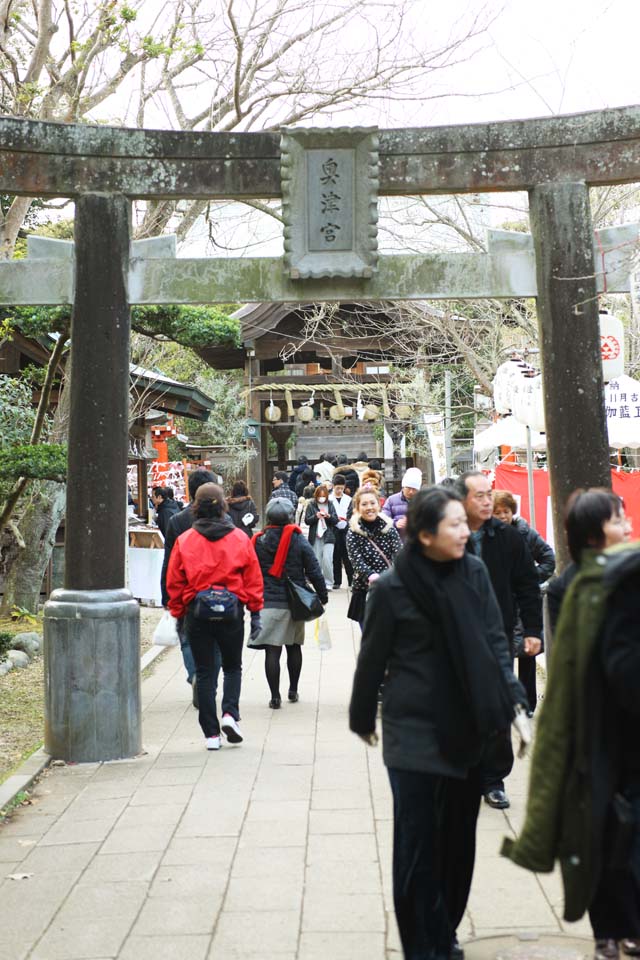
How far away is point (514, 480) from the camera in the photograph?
14906 millimetres

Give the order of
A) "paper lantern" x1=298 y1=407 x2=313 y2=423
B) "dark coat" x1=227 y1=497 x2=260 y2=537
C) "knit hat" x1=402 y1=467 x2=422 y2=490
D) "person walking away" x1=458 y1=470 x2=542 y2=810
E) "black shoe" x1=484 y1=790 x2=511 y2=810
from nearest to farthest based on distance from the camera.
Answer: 1. "person walking away" x1=458 y1=470 x2=542 y2=810
2. "black shoe" x1=484 y1=790 x2=511 y2=810
3. "knit hat" x1=402 y1=467 x2=422 y2=490
4. "dark coat" x1=227 y1=497 x2=260 y2=537
5. "paper lantern" x1=298 y1=407 x2=313 y2=423

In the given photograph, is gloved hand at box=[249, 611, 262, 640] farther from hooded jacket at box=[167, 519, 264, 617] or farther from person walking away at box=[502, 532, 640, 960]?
person walking away at box=[502, 532, 640, 960]

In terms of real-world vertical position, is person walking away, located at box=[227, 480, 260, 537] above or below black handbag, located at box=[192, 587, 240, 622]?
above

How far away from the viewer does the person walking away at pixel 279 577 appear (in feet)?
33.0

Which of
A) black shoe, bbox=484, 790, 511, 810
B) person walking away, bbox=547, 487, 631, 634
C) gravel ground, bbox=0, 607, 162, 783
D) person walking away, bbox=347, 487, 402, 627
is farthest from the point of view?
person walking away, bbox=347, 487, 402, 627

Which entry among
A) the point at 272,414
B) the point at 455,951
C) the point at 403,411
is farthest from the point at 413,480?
the point at 272,414

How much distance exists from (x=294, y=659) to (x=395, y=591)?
6416 mm

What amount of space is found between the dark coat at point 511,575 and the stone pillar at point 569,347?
171cm

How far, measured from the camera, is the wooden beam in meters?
8.37

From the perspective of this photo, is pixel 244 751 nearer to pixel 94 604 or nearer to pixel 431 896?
pixel 94 604

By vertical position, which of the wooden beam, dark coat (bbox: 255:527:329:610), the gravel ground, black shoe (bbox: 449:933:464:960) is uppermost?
the wooden beam

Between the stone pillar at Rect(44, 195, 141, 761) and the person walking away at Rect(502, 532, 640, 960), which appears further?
the stone pillar at Rect(44, 195, 141, 761)

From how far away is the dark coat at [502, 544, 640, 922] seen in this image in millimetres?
3020

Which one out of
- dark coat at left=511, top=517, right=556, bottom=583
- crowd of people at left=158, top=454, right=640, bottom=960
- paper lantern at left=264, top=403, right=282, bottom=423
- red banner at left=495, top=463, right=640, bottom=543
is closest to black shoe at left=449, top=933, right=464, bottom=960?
crowd of people at left=158, top=454, right=640, bottom=960
